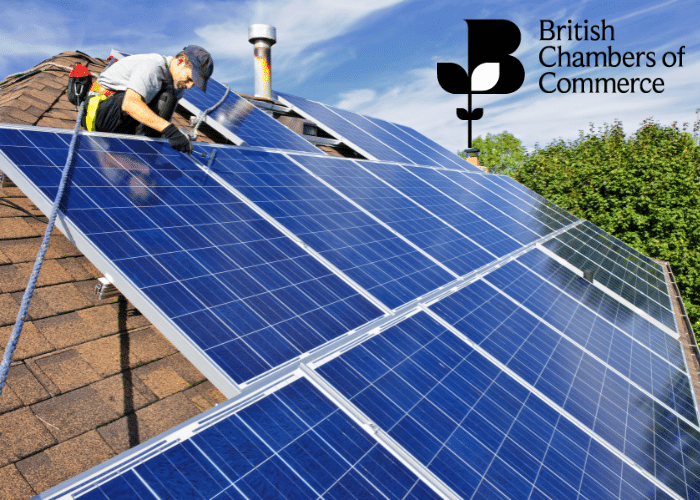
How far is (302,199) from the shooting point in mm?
5867

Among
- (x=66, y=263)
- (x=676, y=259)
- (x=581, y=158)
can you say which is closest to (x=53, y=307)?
(x=66, y=263)

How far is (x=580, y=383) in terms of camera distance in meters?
4.93

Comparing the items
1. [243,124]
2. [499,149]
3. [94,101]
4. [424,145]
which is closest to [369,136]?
[424,145]

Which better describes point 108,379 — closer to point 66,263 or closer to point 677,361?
point 66,263

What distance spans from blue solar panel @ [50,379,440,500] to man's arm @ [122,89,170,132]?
368 cm

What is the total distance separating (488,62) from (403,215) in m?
21.3

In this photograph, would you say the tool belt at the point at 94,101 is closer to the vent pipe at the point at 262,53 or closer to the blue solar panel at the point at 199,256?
the blue solar panel at the point at 199,256

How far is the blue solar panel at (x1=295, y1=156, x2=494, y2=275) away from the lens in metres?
6.45

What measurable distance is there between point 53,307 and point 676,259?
27670mm

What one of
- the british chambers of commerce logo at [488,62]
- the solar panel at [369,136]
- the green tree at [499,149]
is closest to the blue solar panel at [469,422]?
the solar panel at [369,136]

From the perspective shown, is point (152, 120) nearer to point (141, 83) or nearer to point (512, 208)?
point (141, 83)

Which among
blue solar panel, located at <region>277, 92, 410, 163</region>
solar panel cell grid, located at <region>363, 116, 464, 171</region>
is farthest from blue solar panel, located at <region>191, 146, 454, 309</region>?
solar panel cell grid, located at <region>363, 116, 464, 171</region>

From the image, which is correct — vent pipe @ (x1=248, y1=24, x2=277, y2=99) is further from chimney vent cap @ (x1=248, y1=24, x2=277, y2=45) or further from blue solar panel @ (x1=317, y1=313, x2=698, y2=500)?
blue solar panel @ (x1=317, y1=313, x2=698, y2=500)

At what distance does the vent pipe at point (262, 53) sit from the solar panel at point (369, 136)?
59 cm
